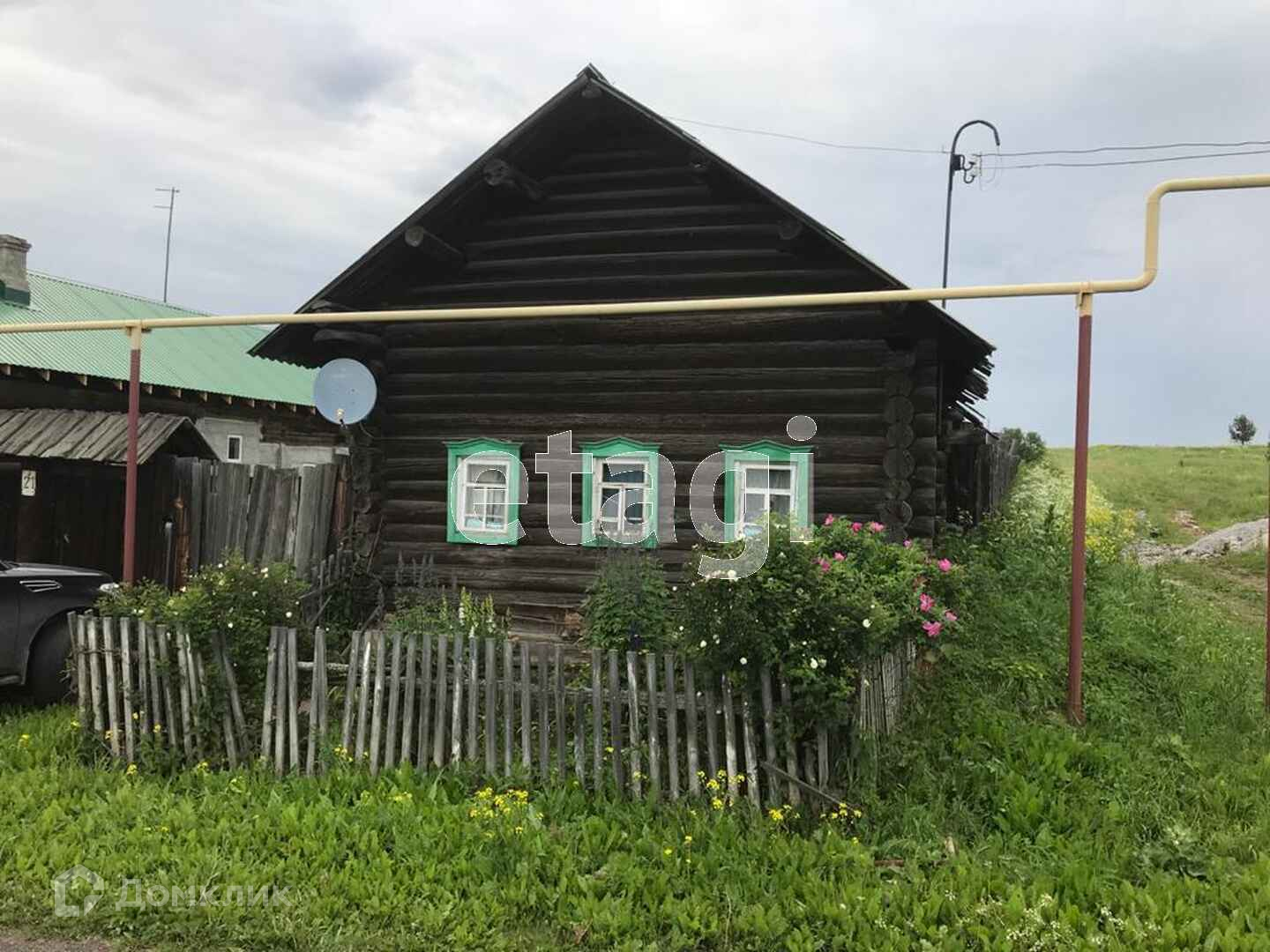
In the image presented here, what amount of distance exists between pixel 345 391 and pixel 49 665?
390cm

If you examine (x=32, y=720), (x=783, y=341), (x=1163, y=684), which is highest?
(x=783, y=341)

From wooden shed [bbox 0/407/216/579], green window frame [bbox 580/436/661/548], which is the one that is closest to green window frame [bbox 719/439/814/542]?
green window frame [bbox 580/436/661/548]

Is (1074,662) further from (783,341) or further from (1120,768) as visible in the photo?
(783,341)

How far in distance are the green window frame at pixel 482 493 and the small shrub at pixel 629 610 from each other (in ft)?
6.90

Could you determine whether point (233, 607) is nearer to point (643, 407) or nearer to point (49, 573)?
point (49, 573)

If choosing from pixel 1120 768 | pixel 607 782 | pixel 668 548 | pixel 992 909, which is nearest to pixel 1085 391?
pixel 1120 768

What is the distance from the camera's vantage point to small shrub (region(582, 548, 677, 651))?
26.9ft

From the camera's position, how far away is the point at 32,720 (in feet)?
24.0

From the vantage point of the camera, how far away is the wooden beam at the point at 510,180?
32.7 ft

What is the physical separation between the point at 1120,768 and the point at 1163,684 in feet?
7.04

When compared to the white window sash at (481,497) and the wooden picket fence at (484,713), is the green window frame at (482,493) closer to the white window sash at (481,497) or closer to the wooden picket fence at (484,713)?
the white window sash at (481,497)

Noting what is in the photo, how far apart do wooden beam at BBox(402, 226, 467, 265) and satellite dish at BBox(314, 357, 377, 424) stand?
5.47ft

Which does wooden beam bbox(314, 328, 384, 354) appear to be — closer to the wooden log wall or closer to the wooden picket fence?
the wooden log wall

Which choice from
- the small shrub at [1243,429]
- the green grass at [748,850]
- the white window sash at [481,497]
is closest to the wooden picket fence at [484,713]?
the green grass at [748,850]
